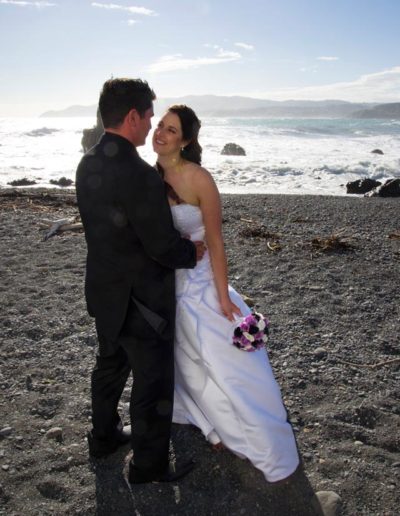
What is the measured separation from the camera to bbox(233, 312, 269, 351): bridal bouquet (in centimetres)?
331

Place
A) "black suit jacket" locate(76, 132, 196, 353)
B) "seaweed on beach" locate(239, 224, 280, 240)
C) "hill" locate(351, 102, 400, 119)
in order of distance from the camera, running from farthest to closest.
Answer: "hill" locate(351, 102, 400, 119) → "seaweed on beach" locate(239, 224, 280, 240) → "black suit jacket" locate(76, 132, 196, 353)

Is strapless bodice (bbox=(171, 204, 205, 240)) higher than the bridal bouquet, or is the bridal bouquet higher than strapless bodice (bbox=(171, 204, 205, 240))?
strapless bodice (bbox=(171, 204, 205, 240))

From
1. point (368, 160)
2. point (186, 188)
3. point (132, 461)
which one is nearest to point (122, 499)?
point (132, 461)

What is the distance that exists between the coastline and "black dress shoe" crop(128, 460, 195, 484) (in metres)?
0.07

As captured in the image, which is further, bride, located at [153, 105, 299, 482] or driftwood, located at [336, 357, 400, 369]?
driftwood, located at [336, 357, 400, 369]

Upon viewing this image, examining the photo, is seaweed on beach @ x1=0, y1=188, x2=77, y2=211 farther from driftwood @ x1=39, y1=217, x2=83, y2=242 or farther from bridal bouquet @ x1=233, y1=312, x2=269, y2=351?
bridal bouquet @ x1=233, y1=312, x2=269, y2=351

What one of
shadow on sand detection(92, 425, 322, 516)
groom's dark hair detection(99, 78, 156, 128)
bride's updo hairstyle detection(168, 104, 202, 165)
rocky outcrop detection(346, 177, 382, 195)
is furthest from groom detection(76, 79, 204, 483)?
rocky outcrop detection(346, 177, 382, 195)

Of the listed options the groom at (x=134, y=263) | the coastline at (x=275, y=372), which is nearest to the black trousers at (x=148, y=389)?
the groom at (x=134, y=263)

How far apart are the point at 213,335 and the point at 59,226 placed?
769cm

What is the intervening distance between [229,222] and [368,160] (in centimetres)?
2055

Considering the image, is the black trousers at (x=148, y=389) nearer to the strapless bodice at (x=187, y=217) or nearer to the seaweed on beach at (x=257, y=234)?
the strapless bodice at (x=187, y=217)

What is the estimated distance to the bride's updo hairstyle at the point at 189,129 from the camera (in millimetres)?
3273

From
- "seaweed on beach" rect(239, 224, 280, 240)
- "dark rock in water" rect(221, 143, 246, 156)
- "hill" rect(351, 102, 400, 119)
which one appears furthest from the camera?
"hill" rect(351, 102, 400, 119)

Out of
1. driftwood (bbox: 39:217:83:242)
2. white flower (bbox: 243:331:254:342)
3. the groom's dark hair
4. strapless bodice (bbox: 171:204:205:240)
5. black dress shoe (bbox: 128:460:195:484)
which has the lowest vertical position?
black dress shoe (bbox: 128:460:195:484)
